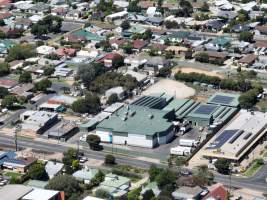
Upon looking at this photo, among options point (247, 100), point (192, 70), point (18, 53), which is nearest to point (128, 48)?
point (192, 70)

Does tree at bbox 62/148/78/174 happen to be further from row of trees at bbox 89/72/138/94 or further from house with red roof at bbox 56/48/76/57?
house with red roof at bbox 56/48/76/57

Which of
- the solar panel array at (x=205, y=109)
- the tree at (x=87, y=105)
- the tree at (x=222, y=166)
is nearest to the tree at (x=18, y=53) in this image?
the tree at (x=87, y=105)

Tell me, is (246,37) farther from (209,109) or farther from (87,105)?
(87,105)

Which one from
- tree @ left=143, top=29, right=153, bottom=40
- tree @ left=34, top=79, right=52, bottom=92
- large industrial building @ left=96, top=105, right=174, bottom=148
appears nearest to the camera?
large industrial building @ left=96, top=105, right=174, bottom=148

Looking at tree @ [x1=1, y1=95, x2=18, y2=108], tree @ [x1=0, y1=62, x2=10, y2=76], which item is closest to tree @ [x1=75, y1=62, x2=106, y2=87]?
tree @ [x1=1, y1=95, x2=18, y2=108]

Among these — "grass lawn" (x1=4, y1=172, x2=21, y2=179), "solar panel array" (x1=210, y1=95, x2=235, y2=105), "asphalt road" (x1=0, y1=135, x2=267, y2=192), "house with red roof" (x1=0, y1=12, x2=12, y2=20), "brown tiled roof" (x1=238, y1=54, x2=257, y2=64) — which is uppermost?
"house with red roof" (x1=0, y1=12, x2=12, y2=20)

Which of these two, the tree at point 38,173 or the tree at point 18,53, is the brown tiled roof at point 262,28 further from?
the tree at point 38,173
